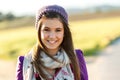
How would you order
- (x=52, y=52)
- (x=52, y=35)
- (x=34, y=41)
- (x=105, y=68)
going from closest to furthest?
(x=52, y=35) < (x=52, y=52) < (x=105, y=68) < (x=34, y=41)

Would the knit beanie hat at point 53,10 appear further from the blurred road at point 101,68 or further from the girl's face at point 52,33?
the blurred road at point 101,68

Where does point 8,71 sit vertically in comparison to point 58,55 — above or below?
below

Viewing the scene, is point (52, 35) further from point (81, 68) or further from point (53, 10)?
point (81, 68)

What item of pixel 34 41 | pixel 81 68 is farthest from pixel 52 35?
pixel 34 41

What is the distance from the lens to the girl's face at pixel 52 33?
3959mm

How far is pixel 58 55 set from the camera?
4.07 metres

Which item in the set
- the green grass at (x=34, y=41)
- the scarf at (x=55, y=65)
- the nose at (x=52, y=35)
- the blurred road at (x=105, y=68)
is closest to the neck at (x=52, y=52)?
the scarf at (x=55, y=65)

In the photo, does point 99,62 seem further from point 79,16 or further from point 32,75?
point 79,16

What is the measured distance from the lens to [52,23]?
3.98 metres

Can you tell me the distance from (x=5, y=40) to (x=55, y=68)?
2337 centimetres

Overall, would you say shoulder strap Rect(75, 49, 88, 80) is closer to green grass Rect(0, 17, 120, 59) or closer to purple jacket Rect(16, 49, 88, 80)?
purple jacket Rect(16, 49, 88, 80)

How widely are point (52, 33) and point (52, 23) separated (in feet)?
0.26

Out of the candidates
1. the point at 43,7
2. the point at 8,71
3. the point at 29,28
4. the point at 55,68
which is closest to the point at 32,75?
the point at 55,68

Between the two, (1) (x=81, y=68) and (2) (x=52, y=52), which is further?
(1) (x=81, y=68)
